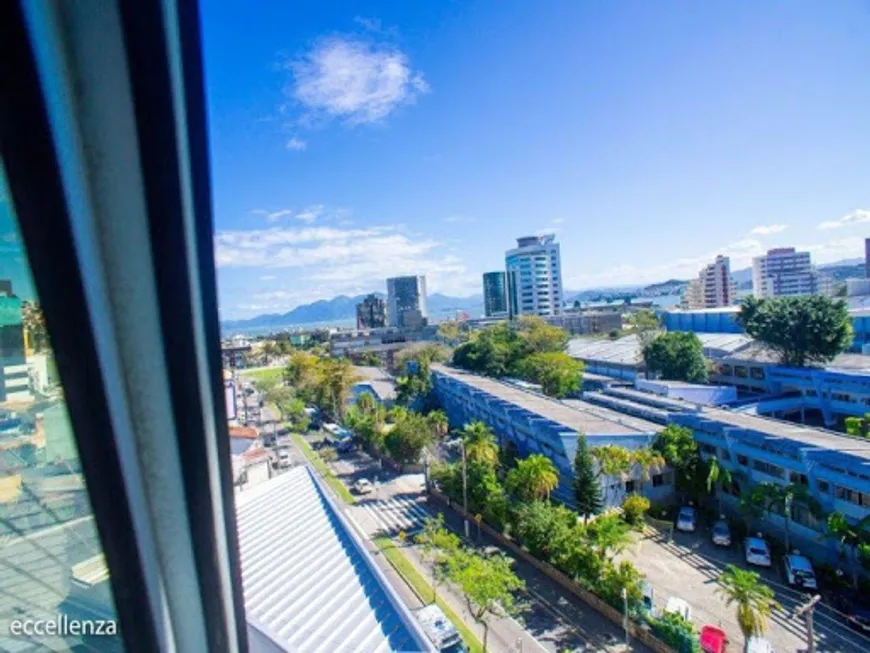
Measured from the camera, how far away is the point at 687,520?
719 cm

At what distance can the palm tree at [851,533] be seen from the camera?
18.0 feet

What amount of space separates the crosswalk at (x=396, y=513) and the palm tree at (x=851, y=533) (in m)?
5.20

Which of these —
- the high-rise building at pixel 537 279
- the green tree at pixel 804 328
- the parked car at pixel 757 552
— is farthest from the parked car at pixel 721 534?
the high-rise building at pixel 537 279

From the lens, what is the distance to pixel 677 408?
9938 mm

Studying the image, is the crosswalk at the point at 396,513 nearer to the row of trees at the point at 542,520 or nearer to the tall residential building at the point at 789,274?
the row of trees at the point at 542,520

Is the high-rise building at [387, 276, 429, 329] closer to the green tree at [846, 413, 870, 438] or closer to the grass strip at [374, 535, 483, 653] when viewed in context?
the green tree at [846, 413, 870, 438]

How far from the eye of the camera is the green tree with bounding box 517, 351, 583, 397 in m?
13.9

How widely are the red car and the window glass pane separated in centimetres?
542

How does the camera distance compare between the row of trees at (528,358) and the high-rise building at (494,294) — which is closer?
the row of trees at (528,358)

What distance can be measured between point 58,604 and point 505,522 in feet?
22.9

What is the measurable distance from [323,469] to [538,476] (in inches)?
231

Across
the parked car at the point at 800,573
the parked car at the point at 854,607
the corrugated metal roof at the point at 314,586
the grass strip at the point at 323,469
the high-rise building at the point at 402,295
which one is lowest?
the grass strip at the point at 323,469

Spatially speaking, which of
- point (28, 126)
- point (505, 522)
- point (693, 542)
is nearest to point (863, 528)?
point (693, 542)

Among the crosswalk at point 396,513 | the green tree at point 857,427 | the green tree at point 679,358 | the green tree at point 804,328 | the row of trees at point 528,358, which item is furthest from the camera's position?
the row of trees at point 528,358
